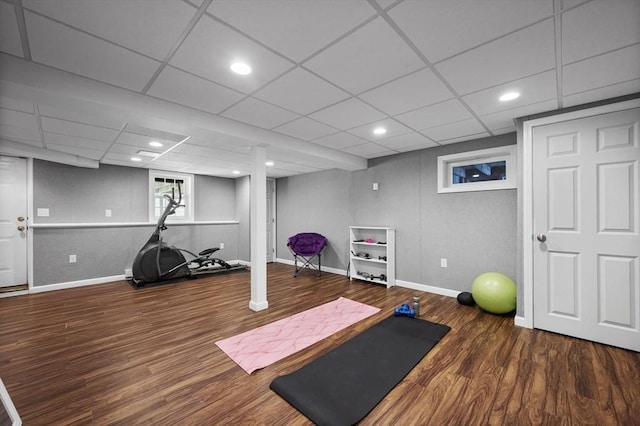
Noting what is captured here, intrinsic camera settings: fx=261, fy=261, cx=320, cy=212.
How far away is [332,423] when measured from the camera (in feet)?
5.11

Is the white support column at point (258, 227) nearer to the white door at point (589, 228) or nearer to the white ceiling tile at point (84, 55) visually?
the white ceiling tile at point (84, 55)

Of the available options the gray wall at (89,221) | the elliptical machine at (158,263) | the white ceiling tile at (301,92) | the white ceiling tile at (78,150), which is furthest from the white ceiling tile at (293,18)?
the gray wall at (89,221)

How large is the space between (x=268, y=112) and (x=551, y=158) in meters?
3.06

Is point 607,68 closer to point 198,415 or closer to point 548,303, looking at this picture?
point 548,303

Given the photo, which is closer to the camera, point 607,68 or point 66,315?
point 607,68

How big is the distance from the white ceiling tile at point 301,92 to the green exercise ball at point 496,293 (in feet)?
9.31

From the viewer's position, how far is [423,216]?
4.39 m

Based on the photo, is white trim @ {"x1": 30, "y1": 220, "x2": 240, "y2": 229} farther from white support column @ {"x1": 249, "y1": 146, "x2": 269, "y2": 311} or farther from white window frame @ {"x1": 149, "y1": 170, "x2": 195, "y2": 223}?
white support column @ {"x1": 249, "y1": 146, "x2": 269, "y2": 311}

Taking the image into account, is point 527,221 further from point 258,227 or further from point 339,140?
point 258,227

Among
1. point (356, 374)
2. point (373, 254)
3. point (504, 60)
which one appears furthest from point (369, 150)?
point (356, 374)

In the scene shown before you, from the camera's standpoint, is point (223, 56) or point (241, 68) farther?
point (241, 68)

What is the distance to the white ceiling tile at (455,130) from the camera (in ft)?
10.5

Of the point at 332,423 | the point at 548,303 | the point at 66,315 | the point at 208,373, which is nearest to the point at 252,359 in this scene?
the point at 208,373

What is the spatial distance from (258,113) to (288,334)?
93.2 inches
